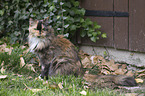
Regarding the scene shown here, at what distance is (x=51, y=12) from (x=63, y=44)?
1.63 metres

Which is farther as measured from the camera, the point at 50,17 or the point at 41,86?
the point at 50,17

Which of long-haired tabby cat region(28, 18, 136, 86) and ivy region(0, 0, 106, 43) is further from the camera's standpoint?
ivy region(0, 0, 106, 43)

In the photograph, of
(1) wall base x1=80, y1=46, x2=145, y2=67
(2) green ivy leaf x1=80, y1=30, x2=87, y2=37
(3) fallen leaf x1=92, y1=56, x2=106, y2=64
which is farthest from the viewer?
(2) green ivy leaf x1=80, y1=30, x2=87, y2=37

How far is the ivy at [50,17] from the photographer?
529cm

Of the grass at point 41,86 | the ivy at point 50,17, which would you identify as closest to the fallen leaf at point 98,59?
the ivy at point 50,17

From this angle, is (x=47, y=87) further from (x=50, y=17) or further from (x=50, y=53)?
(x=50, y=17)

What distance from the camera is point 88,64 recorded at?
493cm

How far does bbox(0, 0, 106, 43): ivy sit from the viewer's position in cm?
529

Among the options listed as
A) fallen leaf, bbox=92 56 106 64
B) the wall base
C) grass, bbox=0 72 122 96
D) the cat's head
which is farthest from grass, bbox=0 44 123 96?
the wall base

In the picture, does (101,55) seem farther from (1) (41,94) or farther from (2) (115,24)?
(1) (41,94)

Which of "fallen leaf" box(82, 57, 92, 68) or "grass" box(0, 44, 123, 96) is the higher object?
"grass" box(0, 44, 123, 96)

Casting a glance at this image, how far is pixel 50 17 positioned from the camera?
5.42 m

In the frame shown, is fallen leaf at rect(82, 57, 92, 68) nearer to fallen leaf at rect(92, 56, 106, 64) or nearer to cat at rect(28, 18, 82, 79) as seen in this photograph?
fallen leaf at rect(92, 56, 106, 64)

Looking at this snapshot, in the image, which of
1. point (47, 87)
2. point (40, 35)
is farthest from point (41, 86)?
point (40, 35)
